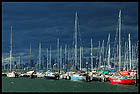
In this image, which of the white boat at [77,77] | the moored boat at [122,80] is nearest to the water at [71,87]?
the moored boat at [122,80]

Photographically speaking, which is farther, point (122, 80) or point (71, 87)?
point (122, 80)

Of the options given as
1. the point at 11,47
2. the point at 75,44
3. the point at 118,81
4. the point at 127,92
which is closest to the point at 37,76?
the point at 11,47

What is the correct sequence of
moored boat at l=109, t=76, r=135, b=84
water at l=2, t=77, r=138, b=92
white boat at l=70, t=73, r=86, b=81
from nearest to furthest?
water at l=2, t=77, r=138, b=92
moored boat at l=109, t=76, r=135, b=84
white boat at l=70, t=73, r=86, b=81

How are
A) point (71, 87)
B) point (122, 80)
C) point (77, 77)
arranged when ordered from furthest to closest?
point (77, 77) → point (122, 80) → point (71, 87)

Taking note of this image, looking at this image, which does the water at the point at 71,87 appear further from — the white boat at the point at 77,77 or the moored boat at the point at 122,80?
the white boat at the point at 77,77

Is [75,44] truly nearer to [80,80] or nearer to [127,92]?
[80,80]

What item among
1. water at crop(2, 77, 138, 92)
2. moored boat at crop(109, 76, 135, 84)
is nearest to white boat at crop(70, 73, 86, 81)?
water at crop(2, 77, 138, 92)

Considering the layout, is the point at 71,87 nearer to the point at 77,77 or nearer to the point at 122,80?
the point at 122,80

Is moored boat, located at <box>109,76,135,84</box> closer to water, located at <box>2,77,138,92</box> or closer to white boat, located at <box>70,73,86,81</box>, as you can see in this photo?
water, located at <box>2,77,138,92</box>

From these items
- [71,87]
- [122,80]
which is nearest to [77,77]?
[71,87]

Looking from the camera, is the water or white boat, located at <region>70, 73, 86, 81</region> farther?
white boat, located at <region>70, 73, 86, 81</region>

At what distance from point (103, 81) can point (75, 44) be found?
47.5 ft

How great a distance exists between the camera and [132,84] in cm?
7156

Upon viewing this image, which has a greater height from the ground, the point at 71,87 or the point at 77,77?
the point at 77,77
